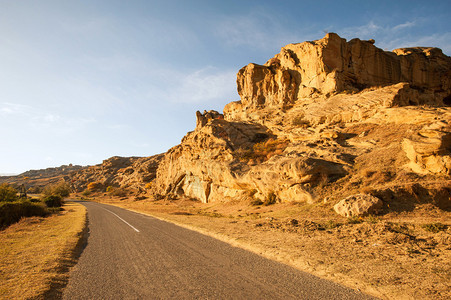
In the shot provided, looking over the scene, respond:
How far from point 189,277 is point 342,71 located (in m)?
34.8

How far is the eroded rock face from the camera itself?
1244 inches

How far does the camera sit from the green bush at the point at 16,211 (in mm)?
17659

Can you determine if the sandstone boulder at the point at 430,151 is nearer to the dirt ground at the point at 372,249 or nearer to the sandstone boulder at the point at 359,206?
the dirt ground at the point at 372,249

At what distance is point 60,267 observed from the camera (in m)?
6.23

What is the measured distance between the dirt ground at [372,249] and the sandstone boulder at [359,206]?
492mm

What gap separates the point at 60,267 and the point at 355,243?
9.43 metres

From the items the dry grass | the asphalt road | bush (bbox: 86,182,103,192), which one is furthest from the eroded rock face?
bush (bbox: 86,182,103,192)

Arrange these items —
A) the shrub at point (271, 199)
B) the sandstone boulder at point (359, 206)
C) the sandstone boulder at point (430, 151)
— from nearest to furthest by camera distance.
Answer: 1. the sandstone boulder at point (359, 206)
2. the sandstone boulder at point (430, 151)
3. the shrub at point (271, 199)

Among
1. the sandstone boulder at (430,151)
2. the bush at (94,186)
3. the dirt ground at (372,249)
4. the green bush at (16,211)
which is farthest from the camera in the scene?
the bush at (94,186)

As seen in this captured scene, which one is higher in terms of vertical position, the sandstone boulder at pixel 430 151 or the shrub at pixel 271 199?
the sandstone boulder at pixel 430 151

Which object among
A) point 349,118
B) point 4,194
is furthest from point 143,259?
point 4,194

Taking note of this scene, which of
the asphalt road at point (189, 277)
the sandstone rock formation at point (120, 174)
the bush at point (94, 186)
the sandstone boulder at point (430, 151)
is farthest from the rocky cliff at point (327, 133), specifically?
the bush at point (94, 186)

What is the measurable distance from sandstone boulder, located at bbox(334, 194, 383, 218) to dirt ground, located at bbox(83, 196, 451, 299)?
492 millimetres

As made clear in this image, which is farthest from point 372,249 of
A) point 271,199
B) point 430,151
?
point 271,199
